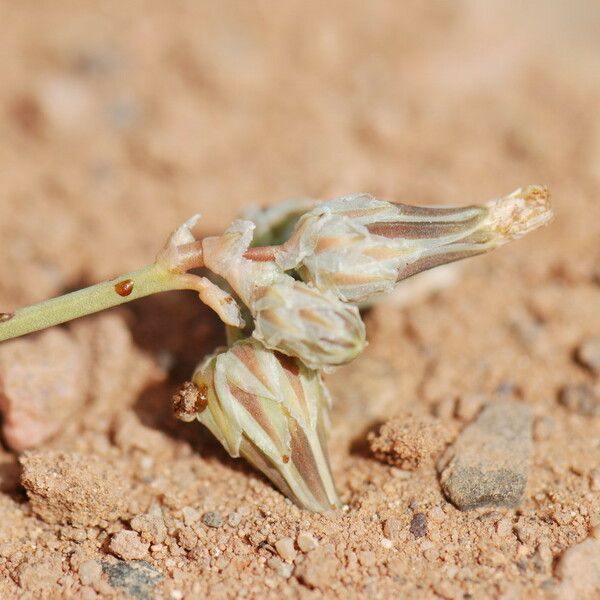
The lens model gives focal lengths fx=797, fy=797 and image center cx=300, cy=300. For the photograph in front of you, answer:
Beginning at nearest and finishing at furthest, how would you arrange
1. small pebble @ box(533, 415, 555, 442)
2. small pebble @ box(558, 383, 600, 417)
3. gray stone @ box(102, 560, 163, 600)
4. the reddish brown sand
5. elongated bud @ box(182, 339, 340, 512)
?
gray stone @ box(102, 560, 163, 600), the reddish brown sand, elongated bud @ box(182, 339, 340, 512), small pebble @ box(533, 415, 555, 442), small pebble @ box(558, 383, 600, 417)

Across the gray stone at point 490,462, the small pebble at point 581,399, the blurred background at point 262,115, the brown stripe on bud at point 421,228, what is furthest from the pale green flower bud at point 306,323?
the blurred background at point 262,115

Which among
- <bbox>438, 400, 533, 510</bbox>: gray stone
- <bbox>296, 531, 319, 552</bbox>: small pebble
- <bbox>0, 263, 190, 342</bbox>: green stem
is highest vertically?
<bbox>0, 263, 190, 342</bbox>: green stem

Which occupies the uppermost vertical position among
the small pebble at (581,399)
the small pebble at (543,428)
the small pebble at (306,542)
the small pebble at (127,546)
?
the small pebble at (127,546)

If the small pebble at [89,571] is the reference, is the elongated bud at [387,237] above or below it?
above

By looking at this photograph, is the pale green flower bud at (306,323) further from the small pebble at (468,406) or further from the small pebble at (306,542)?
the small pebble at (468,406)

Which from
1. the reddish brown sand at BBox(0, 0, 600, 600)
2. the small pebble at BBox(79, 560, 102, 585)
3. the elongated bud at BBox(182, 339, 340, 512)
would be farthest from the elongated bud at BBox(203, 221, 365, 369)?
the small pebble at BBox(79, 560, 102, 585)

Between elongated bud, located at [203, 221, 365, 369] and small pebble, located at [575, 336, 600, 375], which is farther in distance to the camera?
small pebble, located at [575, 336, 600, 375]

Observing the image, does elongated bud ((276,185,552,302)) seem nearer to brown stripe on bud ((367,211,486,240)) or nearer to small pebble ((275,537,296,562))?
brown stripe on bud ((367,211,486,240))

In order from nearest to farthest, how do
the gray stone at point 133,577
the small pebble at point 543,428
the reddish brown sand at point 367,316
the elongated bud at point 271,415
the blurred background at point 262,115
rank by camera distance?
the gray stone at point 133,577, the reddish brown sand at point 367,316, the elongated bud at point 271,415, the small pebble at point 543,428, the blurred background at point 262,115
